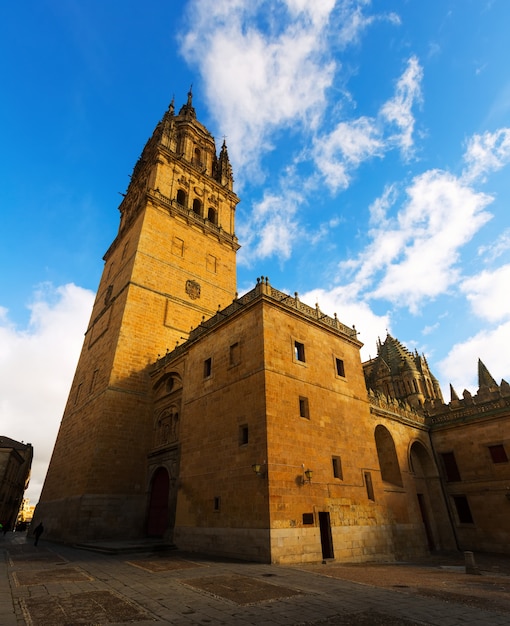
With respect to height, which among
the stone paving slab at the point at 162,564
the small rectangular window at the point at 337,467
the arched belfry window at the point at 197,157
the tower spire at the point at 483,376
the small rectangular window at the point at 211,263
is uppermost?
the arched belfry window at the point at 197,157

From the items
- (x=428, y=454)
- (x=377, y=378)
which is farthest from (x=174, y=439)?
(x=377, y=378)

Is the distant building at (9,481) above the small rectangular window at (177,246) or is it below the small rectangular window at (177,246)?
below

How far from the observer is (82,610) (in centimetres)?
630

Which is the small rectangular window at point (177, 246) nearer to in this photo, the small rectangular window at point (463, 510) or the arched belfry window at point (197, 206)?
the arched belfry window at point (197, 206)

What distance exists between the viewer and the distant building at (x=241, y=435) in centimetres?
1318

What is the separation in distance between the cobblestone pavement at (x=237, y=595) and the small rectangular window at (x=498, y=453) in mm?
11357

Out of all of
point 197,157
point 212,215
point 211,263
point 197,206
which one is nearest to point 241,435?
point 211,263

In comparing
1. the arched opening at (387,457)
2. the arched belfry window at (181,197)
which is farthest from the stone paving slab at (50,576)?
the arched belfry window at (181,197)

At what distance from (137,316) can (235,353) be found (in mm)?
9810

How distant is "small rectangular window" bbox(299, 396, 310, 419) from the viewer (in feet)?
48.1

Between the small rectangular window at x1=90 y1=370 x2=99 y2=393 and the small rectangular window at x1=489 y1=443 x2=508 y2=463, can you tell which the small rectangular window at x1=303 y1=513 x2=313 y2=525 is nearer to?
the small rectangular window at x1=489 y1=443 x2=508 y2=463

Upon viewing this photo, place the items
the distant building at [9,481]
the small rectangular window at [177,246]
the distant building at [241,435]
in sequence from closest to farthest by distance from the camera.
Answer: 1. the distant building at [241,435]
2. the small rectangular window at [177,246]
3. the distant building at [9,481]

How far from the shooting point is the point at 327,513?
13.3m

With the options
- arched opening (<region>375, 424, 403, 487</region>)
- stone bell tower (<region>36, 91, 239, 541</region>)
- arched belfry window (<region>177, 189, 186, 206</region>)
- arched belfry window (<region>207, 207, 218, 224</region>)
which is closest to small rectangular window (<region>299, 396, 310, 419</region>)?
arched opening (<region>375, 424, 403, 487</region>)
